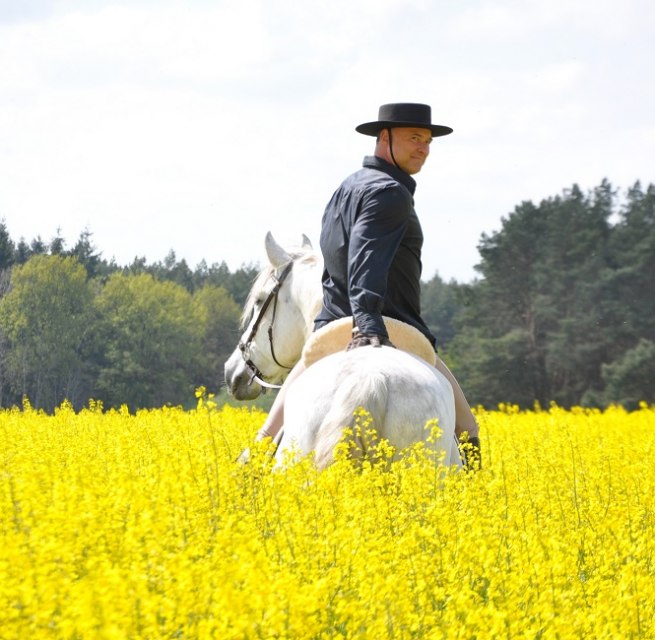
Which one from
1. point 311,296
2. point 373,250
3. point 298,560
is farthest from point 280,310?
point 298,560

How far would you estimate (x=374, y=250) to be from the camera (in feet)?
14.1

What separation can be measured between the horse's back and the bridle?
161cm

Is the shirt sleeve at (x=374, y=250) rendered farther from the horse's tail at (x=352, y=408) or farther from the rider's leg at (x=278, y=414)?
the rider's leg at (x=278, y=414)

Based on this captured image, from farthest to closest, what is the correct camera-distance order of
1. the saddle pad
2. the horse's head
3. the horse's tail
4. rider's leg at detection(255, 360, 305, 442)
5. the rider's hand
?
1. the horse's head
2. rider's leg at detection(255, 360, 305, 442)
3. the saddle pad
4. the rider's hand
5. the horse's tail

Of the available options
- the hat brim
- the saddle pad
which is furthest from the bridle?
the saddle pad

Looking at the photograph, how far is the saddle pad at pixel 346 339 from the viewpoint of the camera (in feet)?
14.6

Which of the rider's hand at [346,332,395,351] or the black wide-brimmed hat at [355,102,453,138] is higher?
the black wide-brimmed hat at [355,102,453,138]

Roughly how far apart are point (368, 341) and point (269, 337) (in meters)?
1.85

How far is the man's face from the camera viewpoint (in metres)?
4.71

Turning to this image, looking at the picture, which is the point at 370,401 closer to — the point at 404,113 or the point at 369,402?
the point at 369,402

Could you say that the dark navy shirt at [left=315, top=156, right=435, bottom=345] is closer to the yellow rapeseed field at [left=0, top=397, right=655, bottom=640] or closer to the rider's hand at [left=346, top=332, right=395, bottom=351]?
the rider's hand at [left=346, top=332, right=395, bottom=351]

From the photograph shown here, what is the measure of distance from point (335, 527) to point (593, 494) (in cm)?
286

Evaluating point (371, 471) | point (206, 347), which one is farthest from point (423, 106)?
point (206, 347)

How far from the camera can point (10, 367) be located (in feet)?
132
